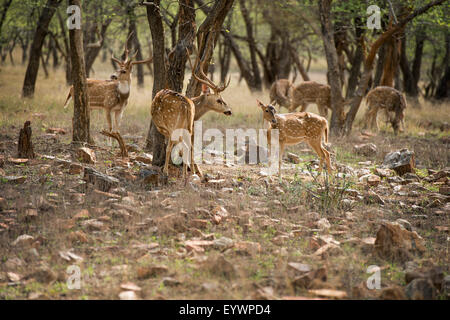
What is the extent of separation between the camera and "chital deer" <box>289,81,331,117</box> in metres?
13.2

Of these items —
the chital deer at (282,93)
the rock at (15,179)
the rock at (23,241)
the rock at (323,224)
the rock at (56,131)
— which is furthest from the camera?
the chital deer at (282,93)

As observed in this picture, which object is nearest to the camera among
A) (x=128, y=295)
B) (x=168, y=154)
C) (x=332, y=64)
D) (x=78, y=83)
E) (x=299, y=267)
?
(x=128, y=295)

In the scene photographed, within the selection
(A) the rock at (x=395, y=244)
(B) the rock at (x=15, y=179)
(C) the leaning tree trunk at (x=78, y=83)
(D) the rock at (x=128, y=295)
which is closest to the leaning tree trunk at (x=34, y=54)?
(C) the leaning tree trunk at (x=78, y=83)

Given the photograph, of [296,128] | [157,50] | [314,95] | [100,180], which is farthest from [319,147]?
[314,95]

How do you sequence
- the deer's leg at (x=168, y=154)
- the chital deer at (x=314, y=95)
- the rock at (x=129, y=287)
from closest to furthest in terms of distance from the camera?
the rock at (x=129, y=287) → the deer's leg at (x=168, y=154) → the chital deer at (x=314, y=95)

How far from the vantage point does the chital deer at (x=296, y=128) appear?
25.7 feet

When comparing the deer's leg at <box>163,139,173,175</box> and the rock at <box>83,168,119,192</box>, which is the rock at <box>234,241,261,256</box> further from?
the deer's leg at <box>163,139,173,175</box>

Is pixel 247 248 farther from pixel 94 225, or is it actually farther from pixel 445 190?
pixel 445 190

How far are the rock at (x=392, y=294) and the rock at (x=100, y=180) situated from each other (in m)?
3.74

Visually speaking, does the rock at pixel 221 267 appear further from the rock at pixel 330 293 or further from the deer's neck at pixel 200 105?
the deer's neck at pixel 200 105

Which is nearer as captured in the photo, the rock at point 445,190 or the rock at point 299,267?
the rock at point 299,267

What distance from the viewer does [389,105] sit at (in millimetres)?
12367

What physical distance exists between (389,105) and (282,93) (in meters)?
3.26

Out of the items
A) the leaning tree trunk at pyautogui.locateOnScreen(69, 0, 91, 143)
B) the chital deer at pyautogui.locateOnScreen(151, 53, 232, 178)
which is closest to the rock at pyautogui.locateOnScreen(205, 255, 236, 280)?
the chital deer at pyautogui.locateOnScreen(151, 53, 232, 178)
